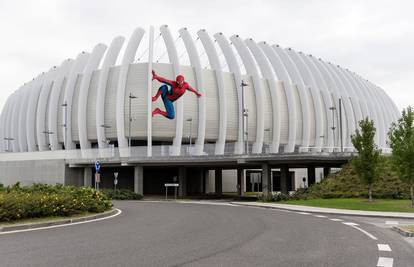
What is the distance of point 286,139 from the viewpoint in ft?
195

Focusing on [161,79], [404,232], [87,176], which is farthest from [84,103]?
[404,232]

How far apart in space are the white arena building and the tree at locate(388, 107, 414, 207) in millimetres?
21947

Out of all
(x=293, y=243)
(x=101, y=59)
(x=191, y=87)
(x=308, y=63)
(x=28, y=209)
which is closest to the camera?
(x=293, y=243)

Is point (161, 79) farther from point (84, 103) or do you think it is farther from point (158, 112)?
point (84, 103)

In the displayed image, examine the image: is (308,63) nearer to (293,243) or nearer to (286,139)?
(286,139)

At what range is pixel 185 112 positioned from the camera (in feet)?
178

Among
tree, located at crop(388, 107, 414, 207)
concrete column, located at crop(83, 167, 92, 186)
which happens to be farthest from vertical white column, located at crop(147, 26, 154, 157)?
tree, located at crop(388, 107, 414, 207)

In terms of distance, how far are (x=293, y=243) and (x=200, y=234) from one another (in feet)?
9.02

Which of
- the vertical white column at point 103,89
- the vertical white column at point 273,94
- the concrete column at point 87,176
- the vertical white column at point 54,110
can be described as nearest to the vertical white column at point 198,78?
the vertical white column at point 273,94

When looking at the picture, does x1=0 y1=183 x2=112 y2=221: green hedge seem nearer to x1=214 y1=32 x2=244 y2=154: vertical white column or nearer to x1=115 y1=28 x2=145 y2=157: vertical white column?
x1=115 y1=28 x2=145 y2=157: vertical white column

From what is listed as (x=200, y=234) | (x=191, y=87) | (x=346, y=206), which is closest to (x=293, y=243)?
(x=200, y=234)

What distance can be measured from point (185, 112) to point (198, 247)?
45.2 metres

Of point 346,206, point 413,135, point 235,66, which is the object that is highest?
point 235,66

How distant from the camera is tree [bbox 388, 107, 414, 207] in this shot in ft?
80.8
